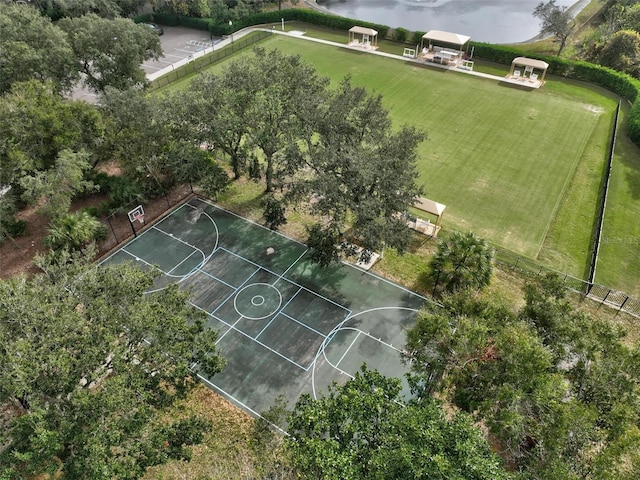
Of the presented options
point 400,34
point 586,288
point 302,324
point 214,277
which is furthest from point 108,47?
point 586,288

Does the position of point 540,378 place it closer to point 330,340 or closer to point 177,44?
point 330,340

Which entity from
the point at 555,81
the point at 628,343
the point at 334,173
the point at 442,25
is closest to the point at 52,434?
the point at 334,173

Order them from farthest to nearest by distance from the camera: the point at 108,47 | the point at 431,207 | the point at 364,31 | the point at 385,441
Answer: the point at 364,31 < the point at 108,47 < the point at 431,207 < the point at 385,441

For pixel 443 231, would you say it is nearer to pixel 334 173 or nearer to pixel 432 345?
pixel 334 173

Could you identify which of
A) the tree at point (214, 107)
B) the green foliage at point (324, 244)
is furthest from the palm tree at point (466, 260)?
the tree at point (214, 107)

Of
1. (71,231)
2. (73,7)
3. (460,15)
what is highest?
(73,7)

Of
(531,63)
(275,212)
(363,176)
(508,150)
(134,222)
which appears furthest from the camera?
(531,63)

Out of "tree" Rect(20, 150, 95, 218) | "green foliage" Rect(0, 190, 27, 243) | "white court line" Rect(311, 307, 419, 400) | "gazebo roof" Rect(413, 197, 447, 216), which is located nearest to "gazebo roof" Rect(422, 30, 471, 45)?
"gazebo roof" Rect(413, 197, 447, 216)
